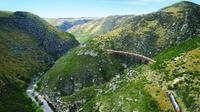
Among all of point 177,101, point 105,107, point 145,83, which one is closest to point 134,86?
point 145,83

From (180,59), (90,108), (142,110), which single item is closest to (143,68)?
(180,59)

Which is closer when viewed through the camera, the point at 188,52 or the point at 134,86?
the point at 134,86

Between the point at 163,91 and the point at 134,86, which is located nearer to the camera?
the point at 163,91

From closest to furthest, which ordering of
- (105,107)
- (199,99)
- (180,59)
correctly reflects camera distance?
(199,99) < (105,107) < (180,59)

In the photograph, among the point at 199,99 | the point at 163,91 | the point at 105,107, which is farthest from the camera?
the point at 105,107

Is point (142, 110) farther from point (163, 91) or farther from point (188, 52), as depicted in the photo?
point (188, 52)

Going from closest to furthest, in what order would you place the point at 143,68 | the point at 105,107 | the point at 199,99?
1. the point at 199,99
2. the point at 105,107
3. the point at 143,68

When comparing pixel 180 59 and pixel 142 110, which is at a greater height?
pixel 180 59

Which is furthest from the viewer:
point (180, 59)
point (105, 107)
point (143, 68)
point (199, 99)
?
point (143, 68)

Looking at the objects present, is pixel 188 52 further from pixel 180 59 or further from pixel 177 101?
pixel 177 101

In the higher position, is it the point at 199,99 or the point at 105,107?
the point at 199,99
